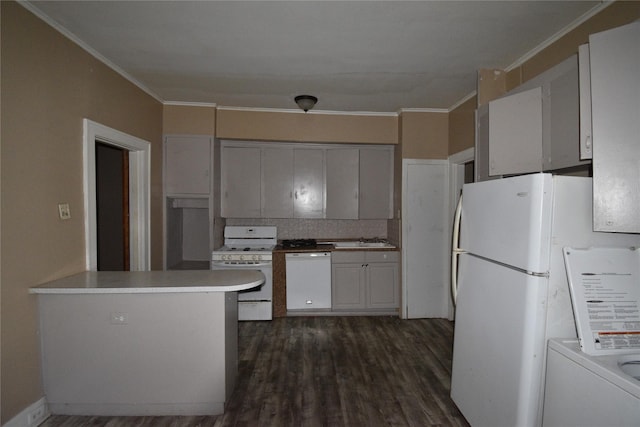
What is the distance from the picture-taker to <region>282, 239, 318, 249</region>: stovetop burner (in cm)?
415

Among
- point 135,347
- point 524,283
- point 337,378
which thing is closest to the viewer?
point 524,283

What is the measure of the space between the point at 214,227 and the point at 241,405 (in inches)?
85.9

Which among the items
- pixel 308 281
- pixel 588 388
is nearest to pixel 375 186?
pixel 308 281

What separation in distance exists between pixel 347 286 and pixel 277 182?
64.1 inches

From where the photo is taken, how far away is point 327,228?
4617 mm

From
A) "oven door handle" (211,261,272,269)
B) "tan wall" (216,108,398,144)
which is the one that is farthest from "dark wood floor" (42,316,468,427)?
"tan wall" (216,108,398,144)

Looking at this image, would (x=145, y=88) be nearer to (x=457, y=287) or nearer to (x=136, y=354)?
(x=136, y=354)

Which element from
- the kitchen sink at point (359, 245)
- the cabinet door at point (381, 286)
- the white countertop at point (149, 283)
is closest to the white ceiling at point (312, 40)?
the white countertop at point (149, 283)

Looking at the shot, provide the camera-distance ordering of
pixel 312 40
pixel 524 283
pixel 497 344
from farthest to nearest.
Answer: pixel 312 40, pixel 497 344, pixel 524 283

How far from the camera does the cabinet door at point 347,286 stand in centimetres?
399

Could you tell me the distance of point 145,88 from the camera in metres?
3.27

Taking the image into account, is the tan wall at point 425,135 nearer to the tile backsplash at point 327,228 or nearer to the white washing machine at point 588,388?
the tile backsplash at point 327,228

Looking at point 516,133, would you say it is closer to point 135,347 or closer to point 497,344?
point 497,344

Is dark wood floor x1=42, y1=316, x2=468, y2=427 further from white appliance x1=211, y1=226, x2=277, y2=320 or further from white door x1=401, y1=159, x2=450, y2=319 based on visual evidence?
white door x1=401, y1=159, x2=450, y2=319
